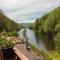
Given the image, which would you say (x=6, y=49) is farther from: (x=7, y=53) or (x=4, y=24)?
(x=4, y=24)

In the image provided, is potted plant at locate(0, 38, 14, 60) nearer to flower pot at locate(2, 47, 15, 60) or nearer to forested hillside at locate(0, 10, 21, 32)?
flower pot at locate(2, 47, 15, 60)

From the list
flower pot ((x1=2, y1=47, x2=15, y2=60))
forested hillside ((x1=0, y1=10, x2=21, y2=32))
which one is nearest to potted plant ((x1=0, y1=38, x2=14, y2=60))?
flower pot ((x1=2, y1=47, x2=15, y2=60))

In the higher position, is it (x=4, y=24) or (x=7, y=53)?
(x=7, y=53)

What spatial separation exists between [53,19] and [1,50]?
2549 inches

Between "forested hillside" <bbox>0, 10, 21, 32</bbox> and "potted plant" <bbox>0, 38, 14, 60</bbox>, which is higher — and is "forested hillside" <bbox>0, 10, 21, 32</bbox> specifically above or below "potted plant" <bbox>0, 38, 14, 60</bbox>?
below

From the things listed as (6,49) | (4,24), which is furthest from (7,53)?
(4,24)

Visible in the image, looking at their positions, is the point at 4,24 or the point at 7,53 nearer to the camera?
the point at 7,53

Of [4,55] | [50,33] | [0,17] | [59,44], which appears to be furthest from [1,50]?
[50,33]

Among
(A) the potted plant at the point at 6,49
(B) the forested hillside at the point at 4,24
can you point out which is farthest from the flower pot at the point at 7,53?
(B) the forested hillside at the point at 4,24

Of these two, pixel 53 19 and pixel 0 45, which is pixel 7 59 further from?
pixel 53 19

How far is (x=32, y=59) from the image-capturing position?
3.28 meters

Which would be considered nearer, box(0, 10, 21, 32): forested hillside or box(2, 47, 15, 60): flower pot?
box(2, 47, 15, 60): flower pot

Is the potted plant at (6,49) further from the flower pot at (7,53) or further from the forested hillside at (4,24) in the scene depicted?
the forested hillside at (4,24)

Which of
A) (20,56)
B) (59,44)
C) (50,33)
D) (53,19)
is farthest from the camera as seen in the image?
(50,33)
